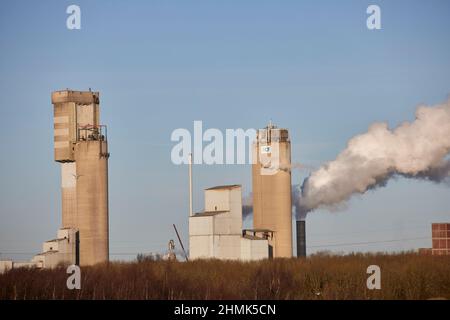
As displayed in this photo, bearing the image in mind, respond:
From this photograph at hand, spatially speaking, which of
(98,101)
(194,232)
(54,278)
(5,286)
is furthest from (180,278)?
(98,101)

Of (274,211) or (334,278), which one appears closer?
(334,278)

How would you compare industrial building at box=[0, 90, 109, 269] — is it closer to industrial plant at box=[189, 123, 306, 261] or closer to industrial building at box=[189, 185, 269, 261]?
industrial plant at box=[189, 123, 306, 261]

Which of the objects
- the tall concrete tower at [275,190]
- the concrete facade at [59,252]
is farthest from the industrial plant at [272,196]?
the concrete facade at [59,252]

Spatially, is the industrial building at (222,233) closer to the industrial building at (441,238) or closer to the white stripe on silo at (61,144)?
the industrial building at (441,238)

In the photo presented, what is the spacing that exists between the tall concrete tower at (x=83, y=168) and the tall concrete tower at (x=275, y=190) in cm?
1122

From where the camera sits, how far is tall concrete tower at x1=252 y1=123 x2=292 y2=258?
79.3 m

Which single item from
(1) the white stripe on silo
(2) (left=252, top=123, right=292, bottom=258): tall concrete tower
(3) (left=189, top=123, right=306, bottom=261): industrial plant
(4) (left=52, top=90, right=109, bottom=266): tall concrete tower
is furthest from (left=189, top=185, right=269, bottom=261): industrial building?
(1) the white stripe on silo

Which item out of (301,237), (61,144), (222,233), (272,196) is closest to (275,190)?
(272,196)

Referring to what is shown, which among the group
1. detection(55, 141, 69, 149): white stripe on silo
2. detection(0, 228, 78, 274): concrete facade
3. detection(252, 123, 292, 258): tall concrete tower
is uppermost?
detection(55, 141, 69, 149): white stripe on silo
